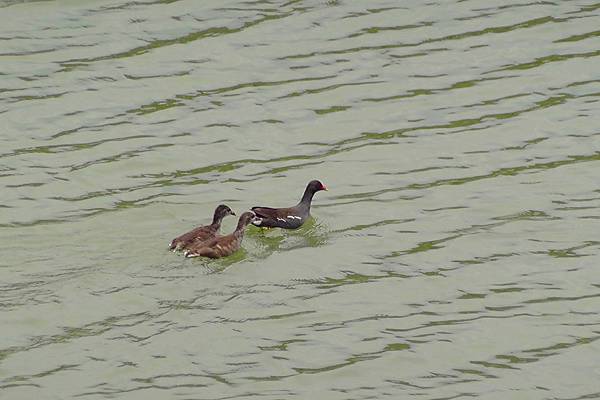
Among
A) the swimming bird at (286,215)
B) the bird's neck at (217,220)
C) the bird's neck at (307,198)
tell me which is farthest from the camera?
the bird's neck at (307,198)

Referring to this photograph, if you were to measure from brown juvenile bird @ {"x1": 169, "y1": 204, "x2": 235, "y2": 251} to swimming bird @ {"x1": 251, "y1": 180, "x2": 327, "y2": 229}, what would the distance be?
31 cm

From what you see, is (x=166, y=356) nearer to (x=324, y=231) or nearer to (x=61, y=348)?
(x=61, y=348)

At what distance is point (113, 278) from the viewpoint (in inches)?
526

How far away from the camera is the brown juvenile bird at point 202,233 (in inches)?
548

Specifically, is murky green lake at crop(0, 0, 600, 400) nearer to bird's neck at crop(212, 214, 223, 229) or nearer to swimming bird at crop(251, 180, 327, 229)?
swimming bird at crop(251, 180, 327, 229)

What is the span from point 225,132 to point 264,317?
188 inches

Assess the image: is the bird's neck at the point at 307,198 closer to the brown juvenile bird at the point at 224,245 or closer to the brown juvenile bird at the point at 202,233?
the brown juvenile bird at the point at 224,245

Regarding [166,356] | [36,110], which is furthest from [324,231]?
[36,110]

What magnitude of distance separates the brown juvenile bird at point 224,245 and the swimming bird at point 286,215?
0.36 feet

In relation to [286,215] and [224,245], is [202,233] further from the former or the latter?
Result: [286,215]

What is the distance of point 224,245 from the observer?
14.2 meters

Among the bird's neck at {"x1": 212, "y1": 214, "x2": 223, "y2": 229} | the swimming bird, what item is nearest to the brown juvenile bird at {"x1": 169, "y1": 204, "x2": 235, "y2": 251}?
the bird's neck at {"x1": 212, "y1": 214, "x2": 223, "y2": 229}

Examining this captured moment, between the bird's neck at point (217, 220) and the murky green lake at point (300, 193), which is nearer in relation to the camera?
the murky green lake at point (300, 193)

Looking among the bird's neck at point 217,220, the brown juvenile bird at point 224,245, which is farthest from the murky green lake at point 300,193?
the bird's neck at point 217,220
